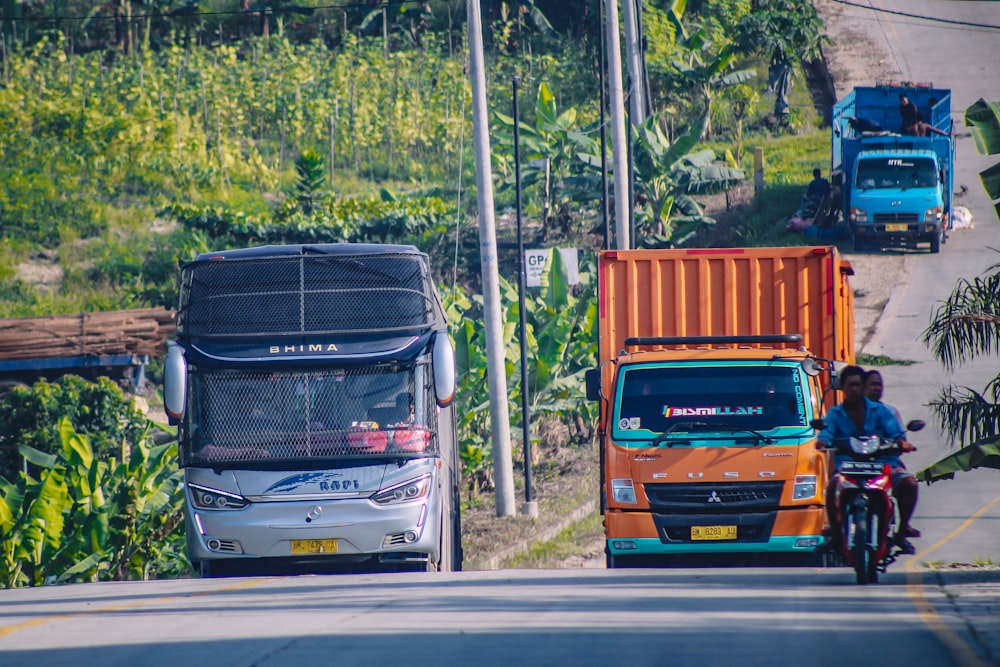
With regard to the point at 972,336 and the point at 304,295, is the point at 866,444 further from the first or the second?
the point at 304,295

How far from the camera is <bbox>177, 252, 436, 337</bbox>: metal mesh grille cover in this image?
1234cm

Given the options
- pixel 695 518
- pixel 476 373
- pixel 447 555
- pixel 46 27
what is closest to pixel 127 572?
pixel 447 555

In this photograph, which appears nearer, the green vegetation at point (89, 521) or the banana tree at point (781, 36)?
the green vegetation at point (89, 521)

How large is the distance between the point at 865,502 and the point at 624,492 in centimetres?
236

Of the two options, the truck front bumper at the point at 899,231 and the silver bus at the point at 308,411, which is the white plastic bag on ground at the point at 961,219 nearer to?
the truck front bumper at the point at 899,231

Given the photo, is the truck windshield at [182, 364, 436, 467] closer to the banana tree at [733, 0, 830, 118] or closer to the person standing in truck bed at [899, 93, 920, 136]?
the person standing in truck bed at [899, 93, 920, 136]

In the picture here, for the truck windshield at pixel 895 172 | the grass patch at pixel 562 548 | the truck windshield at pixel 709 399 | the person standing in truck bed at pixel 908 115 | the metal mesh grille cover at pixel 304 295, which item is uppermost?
the person standing in truck bed at pixel 908 115

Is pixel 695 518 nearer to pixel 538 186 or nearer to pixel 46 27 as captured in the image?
pixel 538 186

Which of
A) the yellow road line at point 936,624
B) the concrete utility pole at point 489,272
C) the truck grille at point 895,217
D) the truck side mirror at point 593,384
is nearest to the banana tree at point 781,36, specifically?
the truck grille at point 895,217

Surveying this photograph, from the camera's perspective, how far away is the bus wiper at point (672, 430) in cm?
1143

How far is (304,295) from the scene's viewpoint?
12.5 m

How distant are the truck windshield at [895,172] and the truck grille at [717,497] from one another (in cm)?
2158

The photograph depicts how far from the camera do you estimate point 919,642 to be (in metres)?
7.38

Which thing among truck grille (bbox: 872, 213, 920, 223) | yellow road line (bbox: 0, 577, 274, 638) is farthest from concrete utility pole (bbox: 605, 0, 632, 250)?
yellow road line (bbox: 0, 577, 274, 638)
